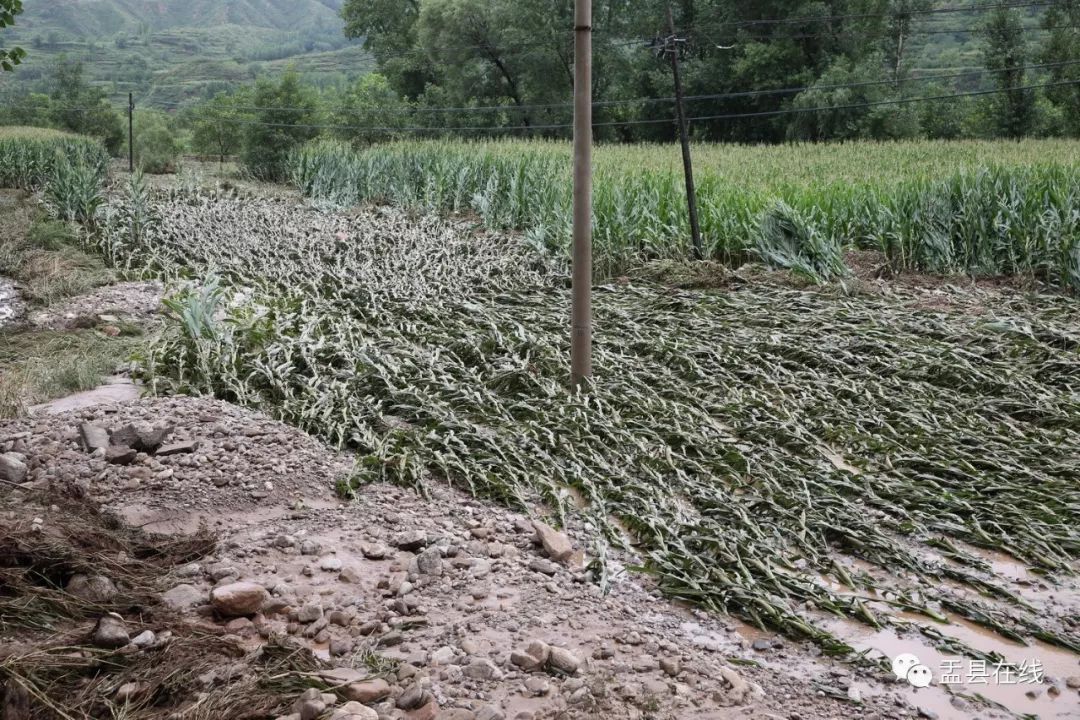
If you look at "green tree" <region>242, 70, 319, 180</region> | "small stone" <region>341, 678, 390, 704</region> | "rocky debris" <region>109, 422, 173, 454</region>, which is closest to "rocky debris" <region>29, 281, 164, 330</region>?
"rocky debris" <region>109, 422, 173, 454</region>

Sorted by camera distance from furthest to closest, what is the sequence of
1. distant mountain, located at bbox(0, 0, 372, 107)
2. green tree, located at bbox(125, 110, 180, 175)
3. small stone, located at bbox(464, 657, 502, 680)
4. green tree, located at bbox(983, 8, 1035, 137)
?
distant mountain, located at bbox(0, 0, 372, 107), green tree, located at bbox(983, 8, 1035, 137), green tree, located at bbox(125, 110, 180, 175), small stone, located at bbox(464, 657, 502, 680)

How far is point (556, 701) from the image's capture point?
111 inches

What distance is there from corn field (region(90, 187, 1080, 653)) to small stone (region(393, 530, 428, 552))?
0.63 meters

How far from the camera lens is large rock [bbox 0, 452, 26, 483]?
4199 mm

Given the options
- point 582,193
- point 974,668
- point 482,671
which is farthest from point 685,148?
point 482,671

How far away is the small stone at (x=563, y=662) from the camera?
2992 mm

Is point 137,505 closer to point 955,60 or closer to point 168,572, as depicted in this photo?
point 168,572

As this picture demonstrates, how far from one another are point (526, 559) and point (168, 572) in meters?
1.40

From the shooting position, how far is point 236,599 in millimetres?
3260

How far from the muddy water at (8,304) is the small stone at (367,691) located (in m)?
6.86

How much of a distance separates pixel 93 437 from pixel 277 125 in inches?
727

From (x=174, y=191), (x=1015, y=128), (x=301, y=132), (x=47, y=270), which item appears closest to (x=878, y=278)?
(x=47, y=270)

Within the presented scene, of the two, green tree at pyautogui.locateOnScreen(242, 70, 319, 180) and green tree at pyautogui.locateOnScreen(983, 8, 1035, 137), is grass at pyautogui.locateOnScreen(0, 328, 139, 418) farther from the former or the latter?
green tree at pyautogui.locateOnScreen(983, 8, 1035, 137)

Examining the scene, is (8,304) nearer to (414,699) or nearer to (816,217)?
(414,699)
